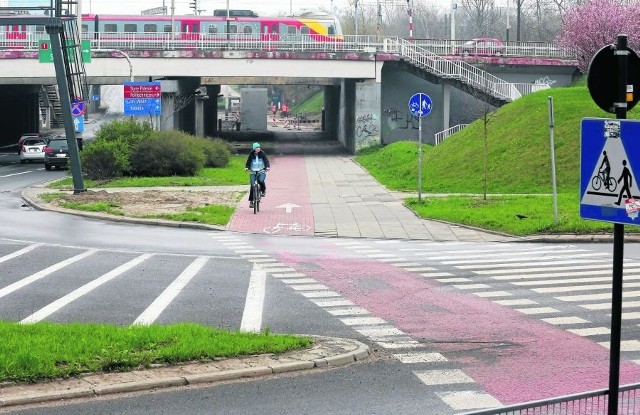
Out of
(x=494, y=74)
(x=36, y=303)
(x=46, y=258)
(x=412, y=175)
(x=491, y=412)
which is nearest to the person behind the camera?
(x=491, y=412)

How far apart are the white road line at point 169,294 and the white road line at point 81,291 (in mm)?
1051

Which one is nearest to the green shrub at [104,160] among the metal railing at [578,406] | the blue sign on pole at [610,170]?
the metal railing at [578,406]

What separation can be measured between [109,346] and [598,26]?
164ft

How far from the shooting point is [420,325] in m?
13.2

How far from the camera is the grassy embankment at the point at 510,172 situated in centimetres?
2578

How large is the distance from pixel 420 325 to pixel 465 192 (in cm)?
2159

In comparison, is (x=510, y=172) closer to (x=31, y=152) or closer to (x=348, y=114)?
(x=31, y=152)

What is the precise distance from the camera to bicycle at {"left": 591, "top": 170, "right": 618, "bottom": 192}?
22.3 feet

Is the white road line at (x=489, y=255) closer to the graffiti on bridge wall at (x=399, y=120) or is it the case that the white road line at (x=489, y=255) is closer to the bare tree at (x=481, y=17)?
the graffiti on bridge wall at (x=399, y=120)

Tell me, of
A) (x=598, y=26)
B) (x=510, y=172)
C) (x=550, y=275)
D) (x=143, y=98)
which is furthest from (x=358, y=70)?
(x=550, y=275)

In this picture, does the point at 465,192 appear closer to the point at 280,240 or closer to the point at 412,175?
the point at 412,175

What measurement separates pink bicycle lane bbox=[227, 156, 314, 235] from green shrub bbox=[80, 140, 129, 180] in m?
5.56

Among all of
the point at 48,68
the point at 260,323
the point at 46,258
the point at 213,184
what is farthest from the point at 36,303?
the point at 48,68

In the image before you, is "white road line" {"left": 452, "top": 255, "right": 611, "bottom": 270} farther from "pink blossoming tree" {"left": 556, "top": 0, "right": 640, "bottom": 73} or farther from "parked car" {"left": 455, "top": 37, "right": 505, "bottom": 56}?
"parked car" {"left": 455, "top": 37, "right": 505, "bottom": 56}
